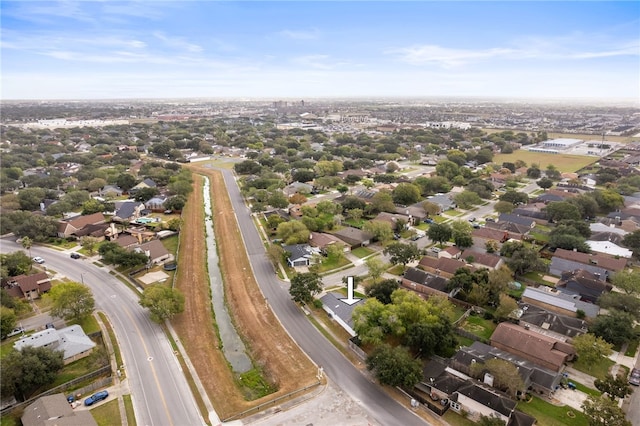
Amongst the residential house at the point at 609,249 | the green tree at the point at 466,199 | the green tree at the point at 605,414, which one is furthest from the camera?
the green tree at the point at 466,199


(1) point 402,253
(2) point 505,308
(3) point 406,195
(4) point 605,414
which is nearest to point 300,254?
(1) point 402,253

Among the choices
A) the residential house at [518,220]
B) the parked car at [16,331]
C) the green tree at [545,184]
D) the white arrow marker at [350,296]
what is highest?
the green tree at [545,184]

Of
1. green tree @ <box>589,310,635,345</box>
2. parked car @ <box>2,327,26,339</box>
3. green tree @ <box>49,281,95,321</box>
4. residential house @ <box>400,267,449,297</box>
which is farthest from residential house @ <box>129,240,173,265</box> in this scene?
green tree @ <box>589,310,635,345</box>

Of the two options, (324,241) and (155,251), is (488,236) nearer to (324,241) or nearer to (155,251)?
(324,241)

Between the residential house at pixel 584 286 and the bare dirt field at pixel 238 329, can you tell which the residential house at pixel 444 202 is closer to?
the residential house at pixel 584 286

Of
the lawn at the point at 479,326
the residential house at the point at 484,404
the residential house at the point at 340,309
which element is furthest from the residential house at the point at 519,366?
the residential house at the point at 340,309

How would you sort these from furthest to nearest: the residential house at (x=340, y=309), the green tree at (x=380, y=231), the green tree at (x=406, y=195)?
1. the green tree at (x=406, y=195)
2. the green tree at (x=380, y=231)
3. the residential house at (x=340, y=309)
